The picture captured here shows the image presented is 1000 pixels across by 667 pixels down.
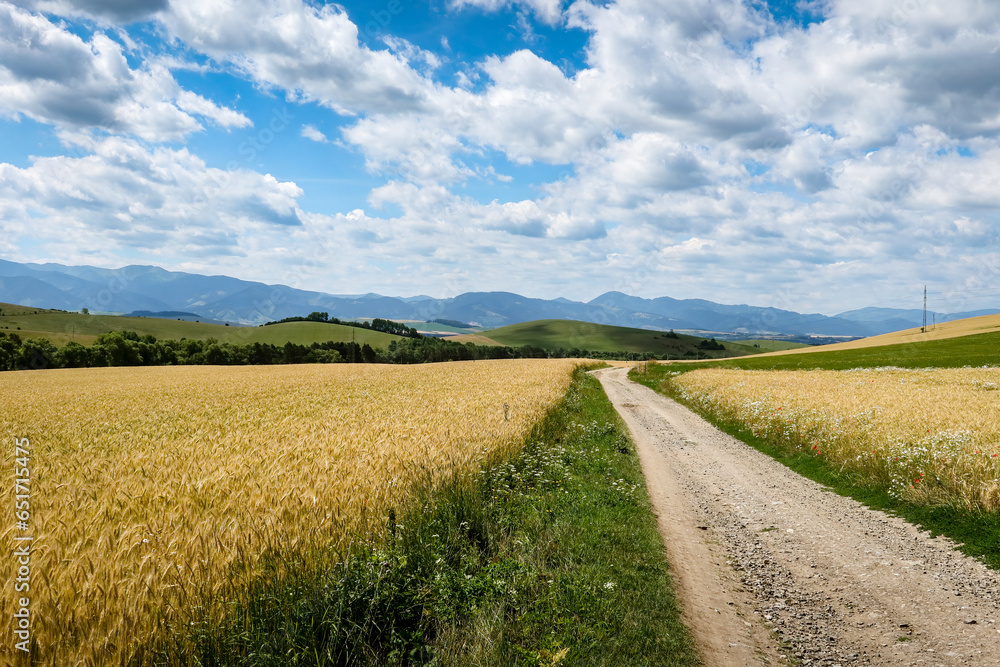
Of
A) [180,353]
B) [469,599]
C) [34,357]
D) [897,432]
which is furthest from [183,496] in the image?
[180,353]

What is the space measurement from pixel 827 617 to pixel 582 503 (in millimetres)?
4549

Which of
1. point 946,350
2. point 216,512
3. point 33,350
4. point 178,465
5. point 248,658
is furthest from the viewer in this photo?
Result: point 33,350

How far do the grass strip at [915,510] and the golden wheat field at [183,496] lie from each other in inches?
334

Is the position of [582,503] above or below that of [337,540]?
below

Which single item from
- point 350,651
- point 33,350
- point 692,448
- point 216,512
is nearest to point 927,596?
point 350,651

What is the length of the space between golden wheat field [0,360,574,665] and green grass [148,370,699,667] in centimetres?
39

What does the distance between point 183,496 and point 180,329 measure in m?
216

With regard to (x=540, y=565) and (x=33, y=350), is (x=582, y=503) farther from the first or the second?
(x=33, y=350)

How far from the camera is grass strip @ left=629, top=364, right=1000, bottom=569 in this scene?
25.4 feet

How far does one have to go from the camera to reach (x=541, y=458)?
42.3ft

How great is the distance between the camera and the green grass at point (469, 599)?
4.27 meters

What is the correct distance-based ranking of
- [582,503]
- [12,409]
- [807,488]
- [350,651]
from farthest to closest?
[12,409]
[807,488]
[582,503]
[350,651]

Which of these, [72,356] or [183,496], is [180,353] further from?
[183,496]

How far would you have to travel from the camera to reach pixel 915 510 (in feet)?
31.3
